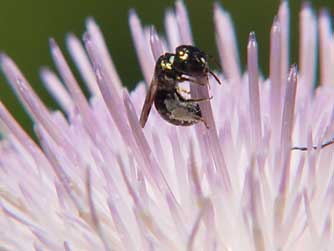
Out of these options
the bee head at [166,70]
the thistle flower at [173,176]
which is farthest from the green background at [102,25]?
the bee head at [166,70]

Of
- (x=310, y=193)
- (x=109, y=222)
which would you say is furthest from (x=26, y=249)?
(x=310, y=193)

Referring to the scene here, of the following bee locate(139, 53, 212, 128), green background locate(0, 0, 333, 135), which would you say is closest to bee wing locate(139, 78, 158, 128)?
bee locate(139, 53, 212, 128)

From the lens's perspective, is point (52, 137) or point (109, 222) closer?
point (109, 222)

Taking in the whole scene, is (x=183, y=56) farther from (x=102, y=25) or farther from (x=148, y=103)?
(x=102, y=25)

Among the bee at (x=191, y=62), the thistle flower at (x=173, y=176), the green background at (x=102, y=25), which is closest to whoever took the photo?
the thistle flower at (x=173, y=176)

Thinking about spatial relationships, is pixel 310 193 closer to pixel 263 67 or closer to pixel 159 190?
pixel 159 190

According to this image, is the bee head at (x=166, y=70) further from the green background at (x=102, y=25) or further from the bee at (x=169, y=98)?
the green background at (x=102, y=25)

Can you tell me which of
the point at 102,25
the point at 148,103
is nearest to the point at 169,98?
the point at 148,103
